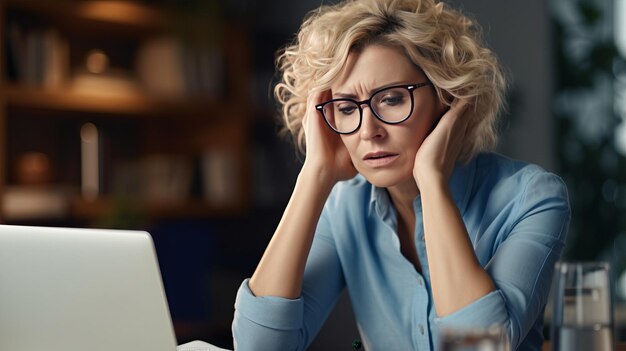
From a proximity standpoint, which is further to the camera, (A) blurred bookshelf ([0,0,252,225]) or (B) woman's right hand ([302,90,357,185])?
(A) blurred bookshelf ([0,0,252,225])

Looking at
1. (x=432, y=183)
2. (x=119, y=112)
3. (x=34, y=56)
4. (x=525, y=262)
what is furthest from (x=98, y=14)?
(x=525, y=262)

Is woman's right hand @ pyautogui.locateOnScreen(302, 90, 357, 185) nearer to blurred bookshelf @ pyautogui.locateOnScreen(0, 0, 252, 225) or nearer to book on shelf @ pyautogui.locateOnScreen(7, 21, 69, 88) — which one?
blurred bookshelf @ pyautogui.locateOnScreen(0, 0, 252, 225)

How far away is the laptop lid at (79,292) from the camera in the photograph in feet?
3.63

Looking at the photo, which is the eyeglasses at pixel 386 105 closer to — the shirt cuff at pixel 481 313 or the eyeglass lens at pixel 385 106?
the eyeglass lens at pixel 385 106

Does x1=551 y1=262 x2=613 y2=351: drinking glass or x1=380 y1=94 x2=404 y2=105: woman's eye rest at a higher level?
x1=380 y1=94 x2=404 y2=105: woman's eye

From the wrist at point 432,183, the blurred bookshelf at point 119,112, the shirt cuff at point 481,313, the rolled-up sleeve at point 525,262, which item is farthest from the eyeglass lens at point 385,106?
the blurred bookshelf at point 119,112

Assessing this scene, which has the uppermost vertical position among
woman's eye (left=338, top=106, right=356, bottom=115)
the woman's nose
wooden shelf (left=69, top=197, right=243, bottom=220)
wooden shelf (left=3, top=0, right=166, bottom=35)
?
wooden shelf (left=3, top=0, right=166, bottom=35)

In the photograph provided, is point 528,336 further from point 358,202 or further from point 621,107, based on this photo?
point 621,107

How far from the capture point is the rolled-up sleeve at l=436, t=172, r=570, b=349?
1358 millimetres

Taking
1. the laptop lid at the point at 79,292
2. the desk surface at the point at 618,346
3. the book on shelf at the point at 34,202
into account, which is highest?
the laptop lid at the point at 79,292

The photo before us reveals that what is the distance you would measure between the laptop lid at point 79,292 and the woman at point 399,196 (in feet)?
1.35

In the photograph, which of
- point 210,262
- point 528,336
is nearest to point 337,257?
point 528,336

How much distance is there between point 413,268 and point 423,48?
1.42 ft

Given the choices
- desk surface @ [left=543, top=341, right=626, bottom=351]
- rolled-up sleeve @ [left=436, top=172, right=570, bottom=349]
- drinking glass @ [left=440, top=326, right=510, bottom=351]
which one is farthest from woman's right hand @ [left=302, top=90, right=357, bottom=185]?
drinking glass @ [left=440, top=326, right=510, bottom=351]
